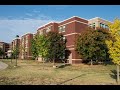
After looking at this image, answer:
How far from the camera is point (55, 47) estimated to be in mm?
35656

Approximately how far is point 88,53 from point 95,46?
5.40 ft

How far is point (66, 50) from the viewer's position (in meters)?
37.4

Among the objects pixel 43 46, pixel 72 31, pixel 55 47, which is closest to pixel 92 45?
pixel 72 31

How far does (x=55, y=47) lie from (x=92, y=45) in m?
7.15

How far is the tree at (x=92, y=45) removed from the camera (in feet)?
103

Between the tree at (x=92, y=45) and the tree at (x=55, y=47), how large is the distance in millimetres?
4136

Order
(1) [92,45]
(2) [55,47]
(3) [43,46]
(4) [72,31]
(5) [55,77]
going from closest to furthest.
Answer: (5) [55,77], (1) [92,45], (3) [43,46], (2) [55,47], (4) [72,31]

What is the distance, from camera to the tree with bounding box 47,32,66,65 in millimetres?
35625

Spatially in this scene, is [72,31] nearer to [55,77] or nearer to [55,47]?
[55,47]

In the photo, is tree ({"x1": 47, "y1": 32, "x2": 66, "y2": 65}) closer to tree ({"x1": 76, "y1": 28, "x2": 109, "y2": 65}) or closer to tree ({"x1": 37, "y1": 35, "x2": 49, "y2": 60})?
tree ({"x1": 37, "y1": 35, "x2": 49, "y2": 60})

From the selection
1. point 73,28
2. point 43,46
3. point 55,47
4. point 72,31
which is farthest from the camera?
point 72,31

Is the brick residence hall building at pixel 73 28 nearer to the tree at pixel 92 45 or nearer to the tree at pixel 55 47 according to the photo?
the tree at pixel 55 47

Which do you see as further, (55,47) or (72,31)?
(72,31)
